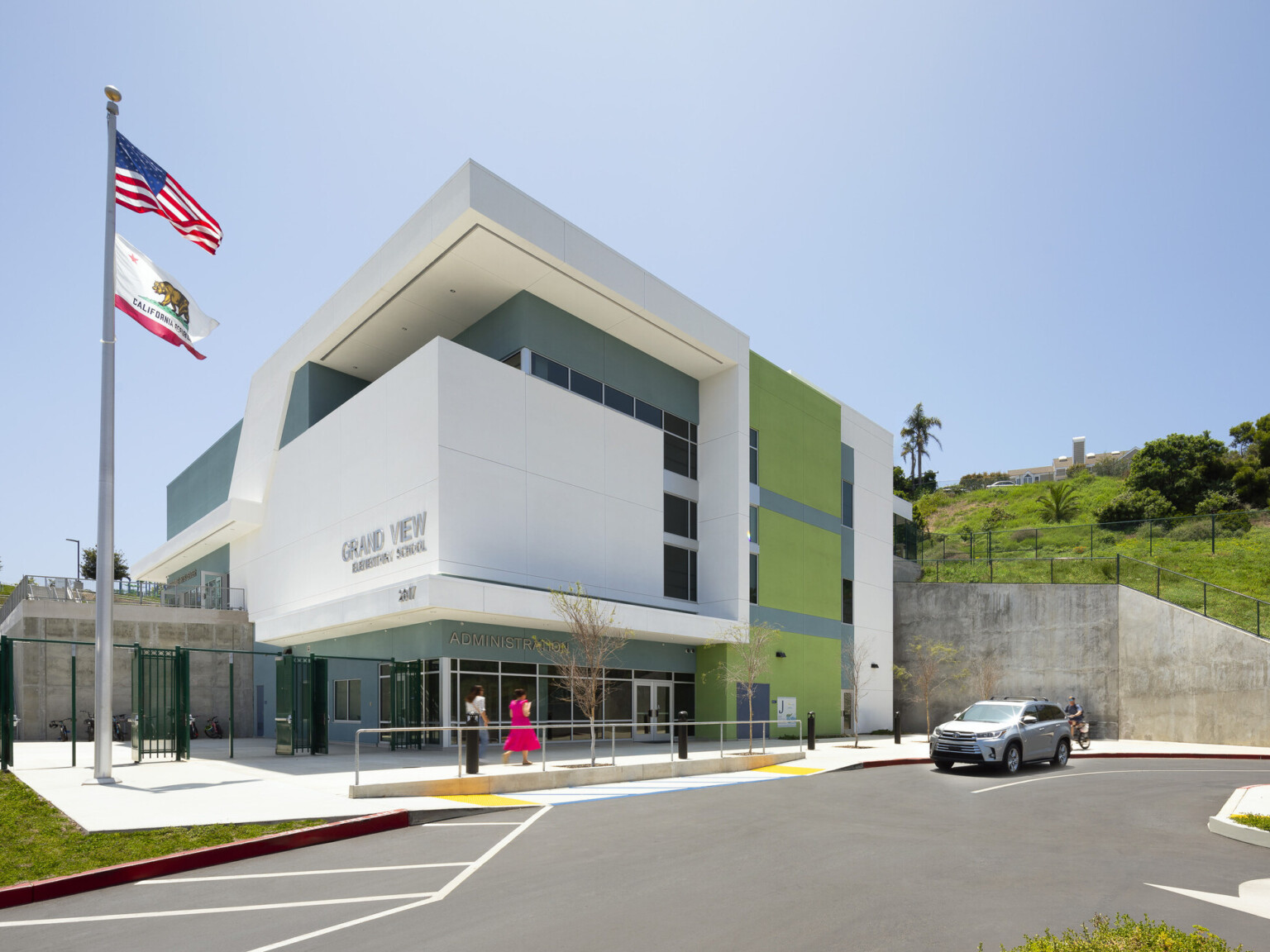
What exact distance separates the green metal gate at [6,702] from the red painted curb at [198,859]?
9731 mm

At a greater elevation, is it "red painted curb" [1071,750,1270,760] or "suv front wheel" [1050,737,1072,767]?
"suv front wheel" [1050,737,1072,767]

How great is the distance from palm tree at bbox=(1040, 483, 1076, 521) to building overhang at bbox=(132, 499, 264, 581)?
55942 mm

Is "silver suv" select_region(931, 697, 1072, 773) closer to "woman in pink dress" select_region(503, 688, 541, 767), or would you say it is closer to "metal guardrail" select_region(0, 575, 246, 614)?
"woman in pink dress" select_region(503, 688, 541, 767)

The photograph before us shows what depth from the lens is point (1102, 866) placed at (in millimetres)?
9359

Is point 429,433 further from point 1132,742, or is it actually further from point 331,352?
point 1132,742

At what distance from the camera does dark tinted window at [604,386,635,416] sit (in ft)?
98.0

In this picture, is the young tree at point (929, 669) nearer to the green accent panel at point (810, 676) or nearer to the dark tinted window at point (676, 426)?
the green accent panel at point (810, 676)

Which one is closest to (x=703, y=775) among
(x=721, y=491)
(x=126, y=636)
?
(x=721, y=491)

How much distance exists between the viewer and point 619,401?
3036 cm

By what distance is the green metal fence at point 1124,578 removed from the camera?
33.0 metres

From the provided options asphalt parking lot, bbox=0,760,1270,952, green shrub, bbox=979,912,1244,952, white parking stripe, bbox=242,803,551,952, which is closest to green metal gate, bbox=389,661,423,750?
asphalt parking lot, bbox=0,760,1270,952

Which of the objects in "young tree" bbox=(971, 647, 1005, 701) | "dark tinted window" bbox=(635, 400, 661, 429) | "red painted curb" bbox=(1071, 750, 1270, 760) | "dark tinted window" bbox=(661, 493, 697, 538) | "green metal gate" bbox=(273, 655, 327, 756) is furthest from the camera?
"young tree" bbox=(971, 647, 1005, 701)

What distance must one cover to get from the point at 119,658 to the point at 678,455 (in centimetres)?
2380

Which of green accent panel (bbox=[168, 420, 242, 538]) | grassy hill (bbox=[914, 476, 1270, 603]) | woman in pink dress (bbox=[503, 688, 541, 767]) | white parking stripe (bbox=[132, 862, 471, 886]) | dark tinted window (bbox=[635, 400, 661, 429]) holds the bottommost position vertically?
woman in pink dress (bbox=[503, 688, 541, 767])
